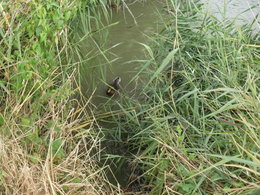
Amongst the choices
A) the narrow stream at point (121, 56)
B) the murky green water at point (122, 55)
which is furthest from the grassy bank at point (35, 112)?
the murky green water at point (122, 55)

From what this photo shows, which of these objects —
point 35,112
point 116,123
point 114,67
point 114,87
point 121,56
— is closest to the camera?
point 35,112

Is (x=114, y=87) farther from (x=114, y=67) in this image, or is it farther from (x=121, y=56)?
(x=121, y=56)

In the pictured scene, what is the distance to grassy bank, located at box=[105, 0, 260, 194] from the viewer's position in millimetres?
2182

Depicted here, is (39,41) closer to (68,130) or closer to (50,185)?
(68,130)

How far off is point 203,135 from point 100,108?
1.27 meters

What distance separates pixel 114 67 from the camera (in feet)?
13.7

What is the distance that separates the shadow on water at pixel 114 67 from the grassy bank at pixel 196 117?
0.11 meters

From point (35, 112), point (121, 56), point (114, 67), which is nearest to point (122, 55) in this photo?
point (121, 56)

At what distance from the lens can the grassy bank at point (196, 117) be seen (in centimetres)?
218

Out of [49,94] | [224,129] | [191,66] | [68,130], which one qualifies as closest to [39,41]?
[49,94]

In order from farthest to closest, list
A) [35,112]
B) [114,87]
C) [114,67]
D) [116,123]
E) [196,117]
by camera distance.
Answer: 1. [114,67]
2. [114,87]
3. [116,123]
4. [196,117]
5. [35,112]

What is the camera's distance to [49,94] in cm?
243

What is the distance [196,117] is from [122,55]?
2.01 metres

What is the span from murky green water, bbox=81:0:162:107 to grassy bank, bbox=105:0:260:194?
1.28 ft
